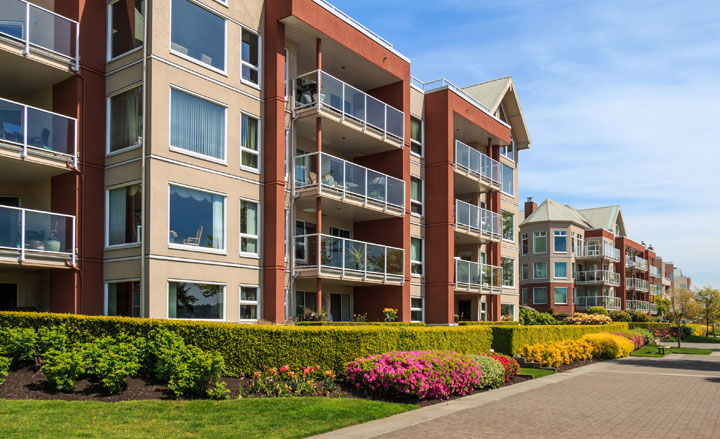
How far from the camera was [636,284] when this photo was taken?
74.5 m

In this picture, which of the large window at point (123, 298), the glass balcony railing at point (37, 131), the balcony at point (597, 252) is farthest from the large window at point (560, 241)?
the glass balcony railing at point (37, 131)

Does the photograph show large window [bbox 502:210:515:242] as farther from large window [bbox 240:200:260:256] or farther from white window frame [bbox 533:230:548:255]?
white window frame [bbox 533:230:548:255]

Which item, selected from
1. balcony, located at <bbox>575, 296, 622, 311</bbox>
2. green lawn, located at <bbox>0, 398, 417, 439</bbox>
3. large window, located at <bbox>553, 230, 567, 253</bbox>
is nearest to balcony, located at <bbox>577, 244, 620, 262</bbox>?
large window, located at <bbox>553, 230, 567, 253</bbox>


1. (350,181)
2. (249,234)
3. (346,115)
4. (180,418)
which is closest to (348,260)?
(350,181)

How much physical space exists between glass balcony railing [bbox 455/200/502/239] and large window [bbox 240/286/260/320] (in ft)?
42.8

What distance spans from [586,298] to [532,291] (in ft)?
22.2

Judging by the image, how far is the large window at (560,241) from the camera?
62.7m

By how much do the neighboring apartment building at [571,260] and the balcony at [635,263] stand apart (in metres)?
0.12

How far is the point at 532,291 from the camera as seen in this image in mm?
63156

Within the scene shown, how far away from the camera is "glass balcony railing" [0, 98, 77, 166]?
16.3 meters

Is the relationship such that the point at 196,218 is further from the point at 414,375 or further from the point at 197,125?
the point at 414,375

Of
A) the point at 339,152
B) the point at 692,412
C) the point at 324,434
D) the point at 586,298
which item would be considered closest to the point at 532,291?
the point at 586,298

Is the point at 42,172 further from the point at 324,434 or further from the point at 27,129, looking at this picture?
A: the point at 324,434

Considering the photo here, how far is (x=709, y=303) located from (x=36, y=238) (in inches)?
2404
